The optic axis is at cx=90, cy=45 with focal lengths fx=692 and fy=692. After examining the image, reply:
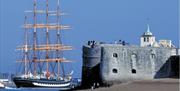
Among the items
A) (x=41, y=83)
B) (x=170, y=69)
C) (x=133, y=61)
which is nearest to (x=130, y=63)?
(x=133, y=61)

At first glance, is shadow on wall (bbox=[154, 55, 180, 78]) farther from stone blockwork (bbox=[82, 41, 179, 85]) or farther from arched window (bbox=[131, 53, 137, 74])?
arched window (bbox=[131, 53, 137, 74])

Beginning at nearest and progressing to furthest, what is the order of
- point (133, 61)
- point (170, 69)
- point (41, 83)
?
point (133, 61)
point (170, 69)
point (41, 83)

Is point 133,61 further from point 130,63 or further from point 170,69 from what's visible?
point 170,69

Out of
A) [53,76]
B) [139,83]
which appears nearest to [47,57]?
[53,76]

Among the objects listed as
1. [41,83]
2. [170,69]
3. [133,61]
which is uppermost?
[133,61]

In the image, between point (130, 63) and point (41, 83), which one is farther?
point (41, 83)

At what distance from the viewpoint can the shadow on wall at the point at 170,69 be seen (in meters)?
54.4

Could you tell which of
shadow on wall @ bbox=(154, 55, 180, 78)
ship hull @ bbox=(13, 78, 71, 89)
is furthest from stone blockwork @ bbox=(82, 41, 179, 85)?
ship hull @ bbox=(13, 78, 71, 89)

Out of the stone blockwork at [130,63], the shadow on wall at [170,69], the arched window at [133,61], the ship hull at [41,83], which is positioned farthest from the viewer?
the ship hull at [41,83]

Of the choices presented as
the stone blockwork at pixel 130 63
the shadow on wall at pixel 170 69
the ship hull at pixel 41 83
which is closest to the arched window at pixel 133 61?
the stone blockwork at pixel 130 63

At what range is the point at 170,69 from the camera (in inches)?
2158

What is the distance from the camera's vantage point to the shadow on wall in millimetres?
54406

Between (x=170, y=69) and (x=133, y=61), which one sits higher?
(x=133, y=61)

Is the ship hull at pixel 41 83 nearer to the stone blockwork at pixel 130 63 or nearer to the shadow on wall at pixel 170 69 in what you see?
the stone blockwork at pixel 130 63
